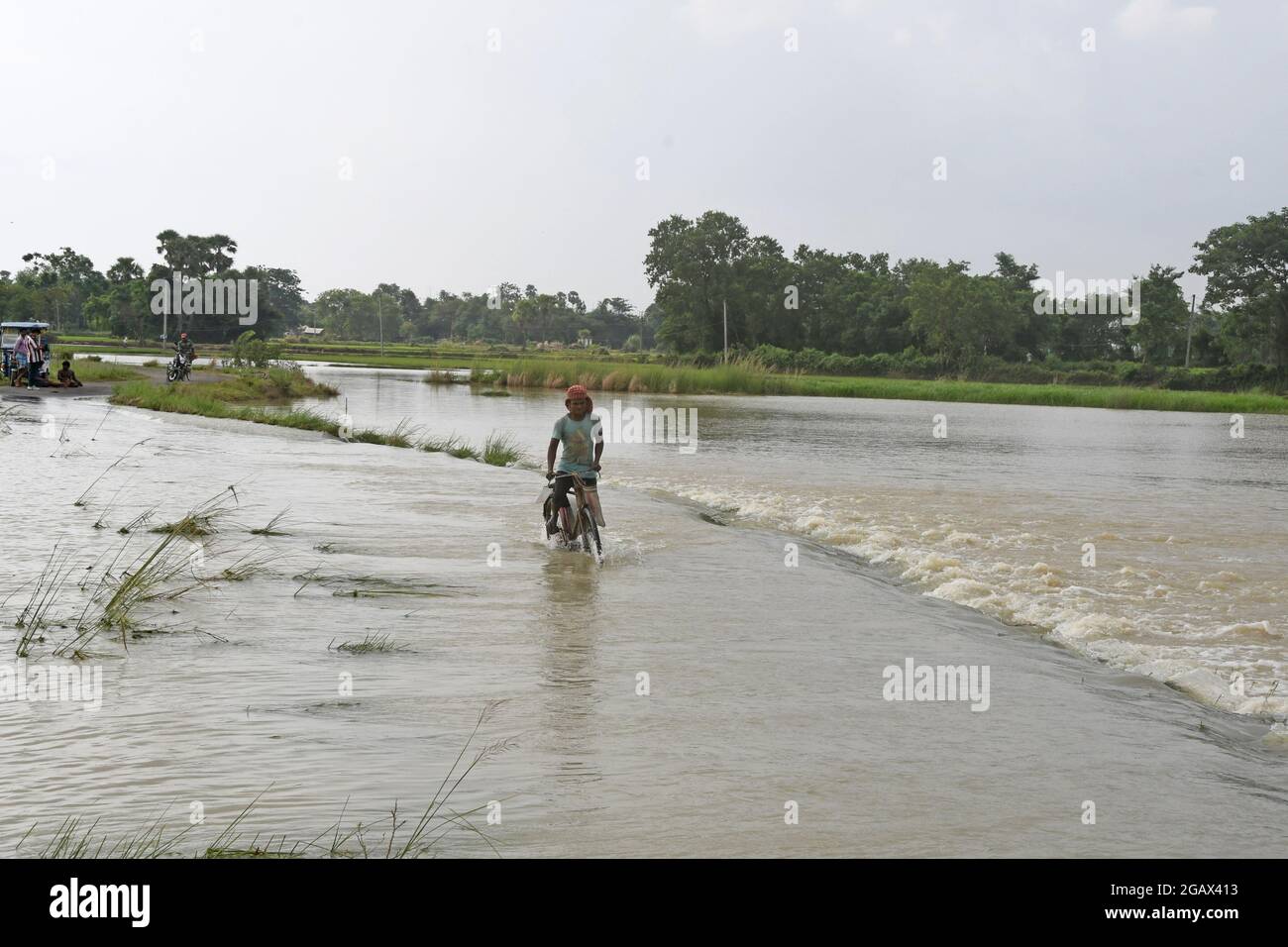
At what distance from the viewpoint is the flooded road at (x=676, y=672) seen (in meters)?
5.59

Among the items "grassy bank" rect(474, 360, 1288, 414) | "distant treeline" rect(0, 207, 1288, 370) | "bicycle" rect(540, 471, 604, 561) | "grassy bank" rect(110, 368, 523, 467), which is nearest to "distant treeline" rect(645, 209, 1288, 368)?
"distant treeline" rect(0, 207, 1288, 370)

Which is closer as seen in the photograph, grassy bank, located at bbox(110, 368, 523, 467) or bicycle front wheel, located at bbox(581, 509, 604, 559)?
bicycle front wheel, located at bbox(581, 509, 604, 559)

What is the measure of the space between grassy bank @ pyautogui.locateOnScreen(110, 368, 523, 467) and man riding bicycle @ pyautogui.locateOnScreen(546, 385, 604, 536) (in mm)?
11790

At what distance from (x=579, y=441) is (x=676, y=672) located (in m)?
5.25

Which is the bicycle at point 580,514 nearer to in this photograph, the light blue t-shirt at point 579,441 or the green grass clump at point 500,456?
the light blue t-shirt at point 579,441

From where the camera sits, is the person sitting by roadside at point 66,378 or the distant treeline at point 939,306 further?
the distant treeline at point 939,306

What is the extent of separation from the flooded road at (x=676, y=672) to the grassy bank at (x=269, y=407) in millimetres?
6832

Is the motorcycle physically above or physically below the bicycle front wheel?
above

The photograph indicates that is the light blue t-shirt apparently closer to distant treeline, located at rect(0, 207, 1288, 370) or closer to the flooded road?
the flooded road

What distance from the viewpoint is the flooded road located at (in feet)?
18.4

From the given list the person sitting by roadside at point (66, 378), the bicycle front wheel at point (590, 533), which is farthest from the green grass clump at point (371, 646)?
the person sitting by roadside at point (66, 378)
